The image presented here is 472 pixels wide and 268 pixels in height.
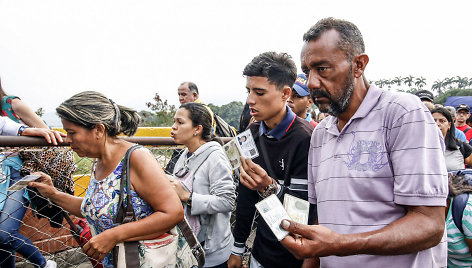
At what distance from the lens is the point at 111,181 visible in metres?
1.74

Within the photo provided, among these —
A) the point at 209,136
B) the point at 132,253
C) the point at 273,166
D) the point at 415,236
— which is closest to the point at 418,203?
the point at 415,236

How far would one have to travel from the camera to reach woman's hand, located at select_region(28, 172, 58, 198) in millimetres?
2119

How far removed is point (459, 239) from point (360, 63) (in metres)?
1.46

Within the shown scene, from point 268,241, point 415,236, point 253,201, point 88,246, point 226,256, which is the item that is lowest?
point 226,256

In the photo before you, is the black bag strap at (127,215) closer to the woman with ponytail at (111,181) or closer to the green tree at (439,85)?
the woman with ponytail at (111,181)

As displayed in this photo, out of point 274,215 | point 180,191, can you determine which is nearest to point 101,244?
point 180,191

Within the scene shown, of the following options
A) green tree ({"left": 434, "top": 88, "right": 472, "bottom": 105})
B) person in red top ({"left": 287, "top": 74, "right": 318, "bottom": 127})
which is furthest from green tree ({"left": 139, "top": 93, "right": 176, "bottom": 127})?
green tree ({"left": 434, "top": 88, "right": 472, "bottom": 105})

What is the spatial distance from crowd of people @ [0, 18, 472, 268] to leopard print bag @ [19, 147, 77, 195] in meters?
0.20

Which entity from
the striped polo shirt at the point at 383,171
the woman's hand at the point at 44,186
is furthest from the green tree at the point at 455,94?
the woman's hand at the point at 44,186

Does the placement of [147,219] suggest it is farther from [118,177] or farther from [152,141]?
[152,141]

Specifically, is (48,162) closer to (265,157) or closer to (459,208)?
(265,157)

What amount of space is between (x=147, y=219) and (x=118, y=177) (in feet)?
1.06

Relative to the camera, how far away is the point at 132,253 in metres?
1.64

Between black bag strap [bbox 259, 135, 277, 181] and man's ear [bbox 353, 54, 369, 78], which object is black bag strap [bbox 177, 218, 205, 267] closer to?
black bag strap [bbox 259, 135, 277, 181]
